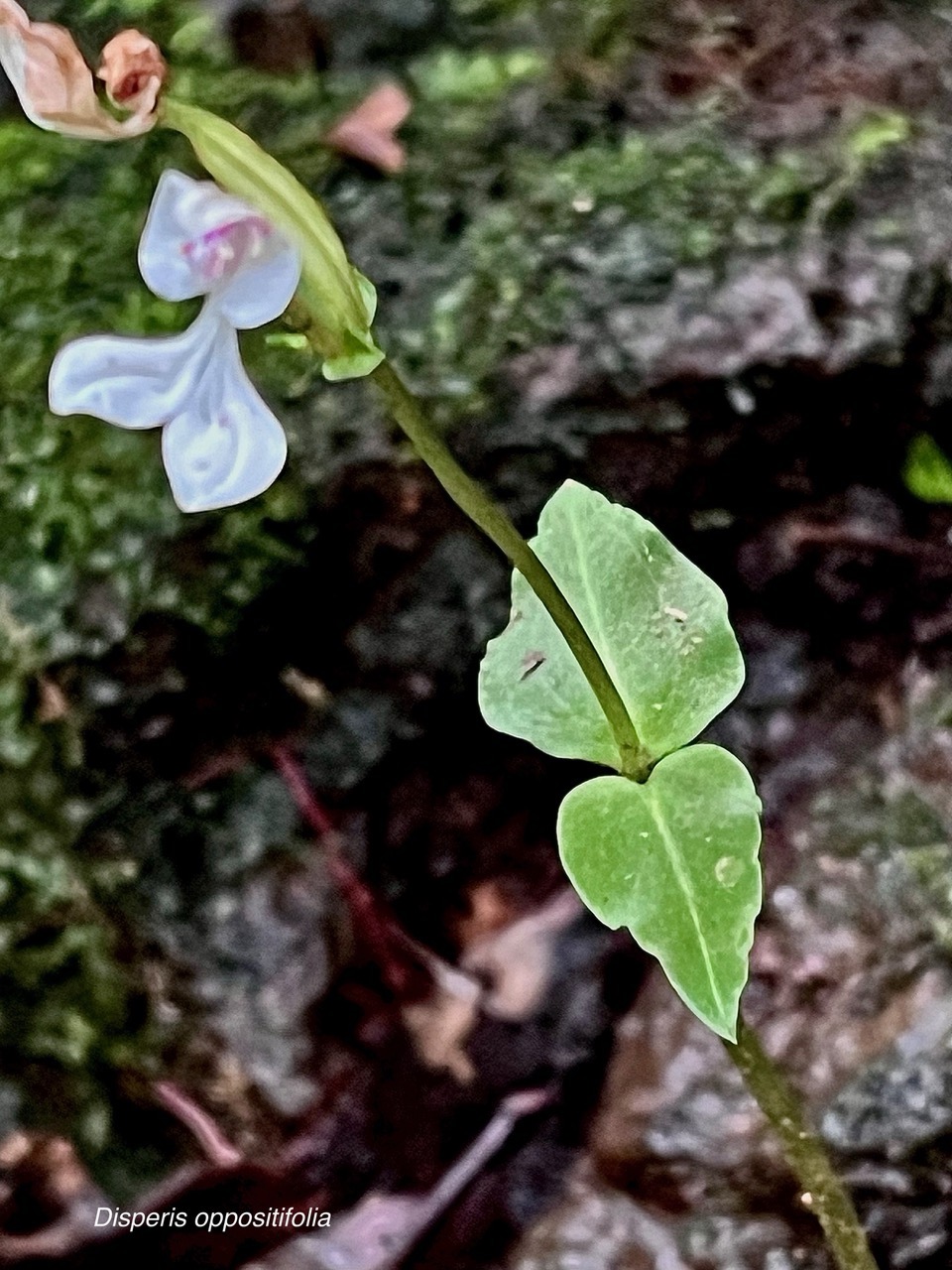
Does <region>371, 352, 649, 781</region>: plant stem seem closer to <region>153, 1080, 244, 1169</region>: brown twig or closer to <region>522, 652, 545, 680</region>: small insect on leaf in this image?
<region>522, 652, 545, 680</region>: small insect on leaf

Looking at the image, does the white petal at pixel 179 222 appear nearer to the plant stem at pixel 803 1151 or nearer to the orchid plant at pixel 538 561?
the orchid plant at pixel 538 561

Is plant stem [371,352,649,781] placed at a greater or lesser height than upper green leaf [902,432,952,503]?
greater

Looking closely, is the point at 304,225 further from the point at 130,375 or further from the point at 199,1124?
the point at 199,1124

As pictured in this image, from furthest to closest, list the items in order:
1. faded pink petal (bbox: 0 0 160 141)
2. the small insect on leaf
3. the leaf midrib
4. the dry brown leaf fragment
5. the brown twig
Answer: the dry brown leaf fragment
the brown twig
the small insect on leaf
the leaf midrib
faded pink petal (bbox: 0 0 160 141)

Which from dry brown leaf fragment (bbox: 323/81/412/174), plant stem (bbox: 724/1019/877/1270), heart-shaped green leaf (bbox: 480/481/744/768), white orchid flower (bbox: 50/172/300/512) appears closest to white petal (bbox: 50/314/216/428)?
white orchid flower (bbox: 50/172/300/512)

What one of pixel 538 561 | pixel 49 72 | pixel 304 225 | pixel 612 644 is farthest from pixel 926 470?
pixel 49 72

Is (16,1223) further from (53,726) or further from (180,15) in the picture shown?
(180,15)
